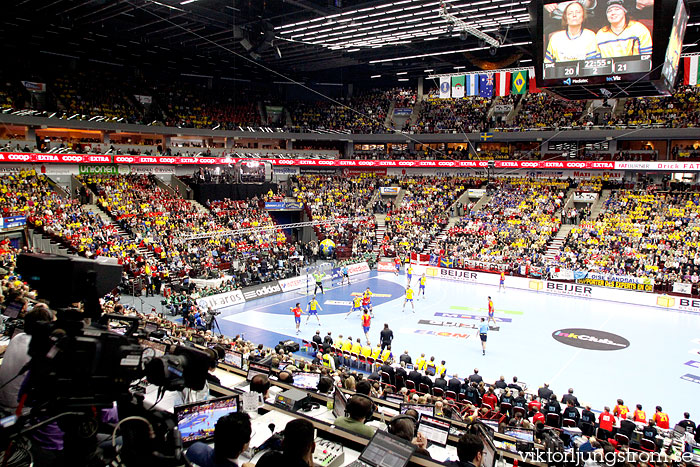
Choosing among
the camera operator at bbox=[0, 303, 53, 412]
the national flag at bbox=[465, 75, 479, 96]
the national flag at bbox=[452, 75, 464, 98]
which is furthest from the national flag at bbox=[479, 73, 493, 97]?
the camera operator at bbox=[0, 303, 53, 412]

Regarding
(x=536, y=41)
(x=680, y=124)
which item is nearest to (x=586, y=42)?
(x=536, y=41)

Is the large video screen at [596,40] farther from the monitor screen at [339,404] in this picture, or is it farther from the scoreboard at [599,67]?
the monitor screen at [339,404]

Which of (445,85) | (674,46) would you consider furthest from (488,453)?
(445,85)

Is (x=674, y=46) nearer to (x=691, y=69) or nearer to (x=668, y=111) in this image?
(x=691, y=69)

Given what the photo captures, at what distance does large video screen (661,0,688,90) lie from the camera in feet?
47.6

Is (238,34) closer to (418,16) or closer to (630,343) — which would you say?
(418,16)

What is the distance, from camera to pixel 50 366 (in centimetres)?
346

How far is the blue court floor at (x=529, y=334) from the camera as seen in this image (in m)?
16.0

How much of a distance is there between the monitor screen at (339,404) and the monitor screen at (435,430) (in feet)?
2.99

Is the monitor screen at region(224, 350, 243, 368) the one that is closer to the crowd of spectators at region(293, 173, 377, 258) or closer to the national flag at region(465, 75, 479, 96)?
the national flag at region(465, 75, 479, 96)

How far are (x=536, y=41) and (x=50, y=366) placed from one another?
16897 millimetres

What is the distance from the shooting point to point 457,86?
1214 inches

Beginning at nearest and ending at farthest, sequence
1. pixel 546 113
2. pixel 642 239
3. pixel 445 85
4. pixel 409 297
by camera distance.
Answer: pixel 409 297 → pixel 445 85 → pixel 642 239 → pixel 546 113

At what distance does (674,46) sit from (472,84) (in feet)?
51.4
